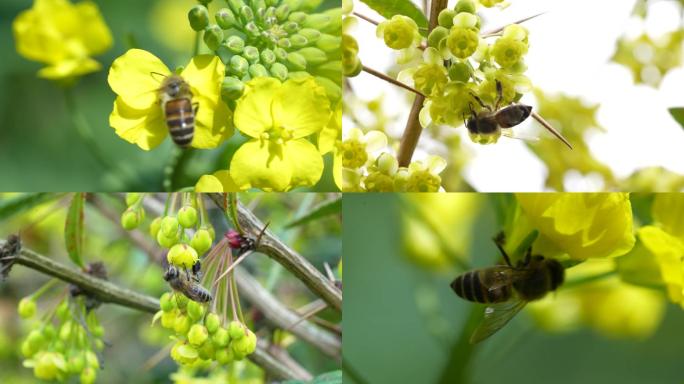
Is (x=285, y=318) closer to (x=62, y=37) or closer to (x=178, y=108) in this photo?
(x=178, y=108)

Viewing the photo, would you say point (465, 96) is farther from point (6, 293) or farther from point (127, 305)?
point (6, 293)

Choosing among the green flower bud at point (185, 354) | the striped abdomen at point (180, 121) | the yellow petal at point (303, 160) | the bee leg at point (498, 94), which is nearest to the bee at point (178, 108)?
the striped abdomen at point (180, 121)

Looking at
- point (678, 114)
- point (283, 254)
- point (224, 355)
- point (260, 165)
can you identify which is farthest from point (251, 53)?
point (678, 114)

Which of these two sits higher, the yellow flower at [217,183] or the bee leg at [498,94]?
the bee leg at [498,94]

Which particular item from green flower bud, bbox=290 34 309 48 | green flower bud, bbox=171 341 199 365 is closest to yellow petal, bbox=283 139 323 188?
green flower bud, bbox=290 34 309 48

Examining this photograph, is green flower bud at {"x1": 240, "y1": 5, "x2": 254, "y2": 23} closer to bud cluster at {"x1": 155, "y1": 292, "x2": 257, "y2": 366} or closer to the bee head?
bud cluster at {"x1": 155, "y1": 292, "x2": 257, "y2": 366}

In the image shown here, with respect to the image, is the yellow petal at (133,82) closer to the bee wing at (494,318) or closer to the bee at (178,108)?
the bee at (178,108)

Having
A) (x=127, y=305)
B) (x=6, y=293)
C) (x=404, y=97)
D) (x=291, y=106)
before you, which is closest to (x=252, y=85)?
(x=291, y=106)
